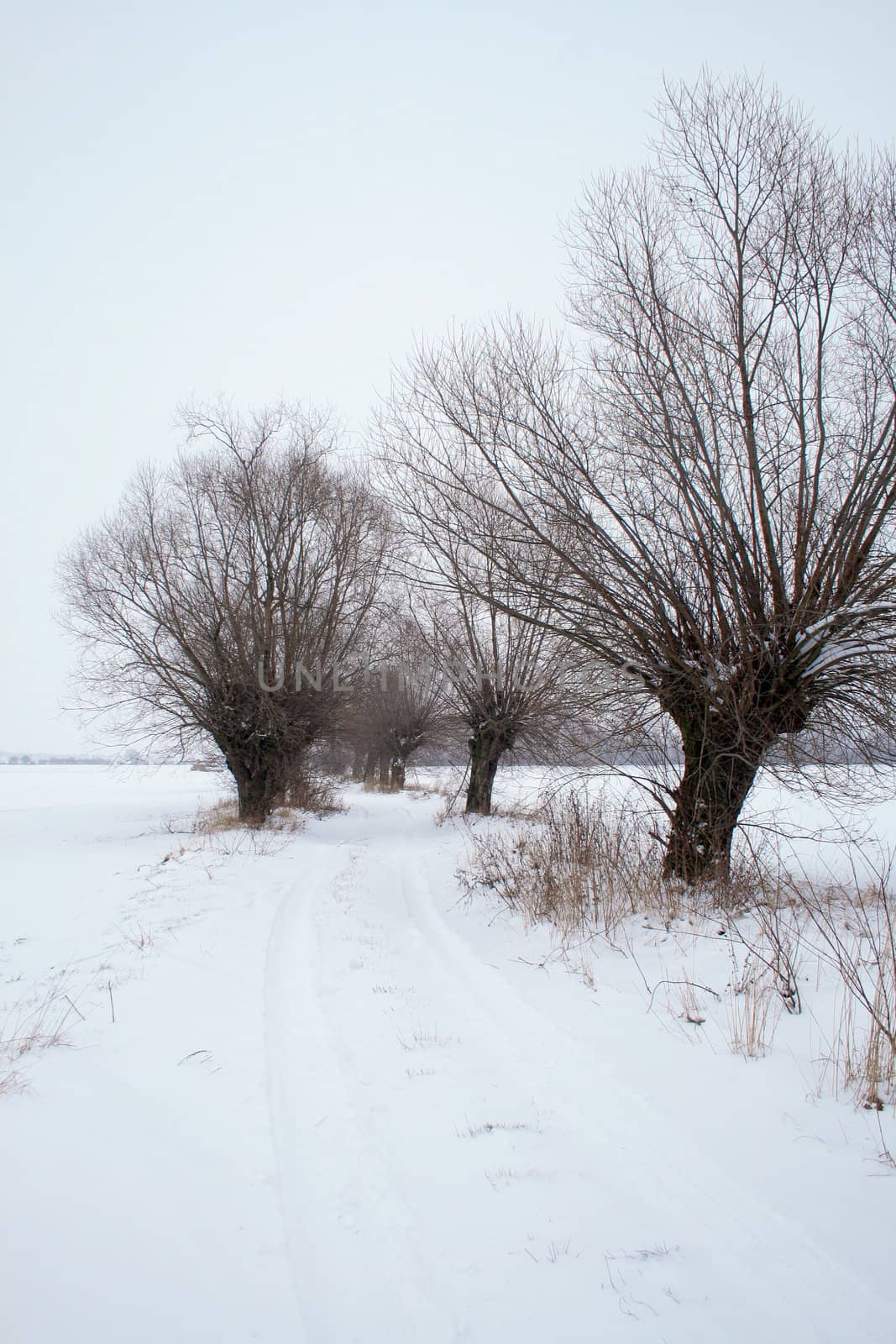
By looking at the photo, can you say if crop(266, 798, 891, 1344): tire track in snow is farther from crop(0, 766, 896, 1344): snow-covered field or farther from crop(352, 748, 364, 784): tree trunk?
crop(352, 748, 364, 784): tree trunk

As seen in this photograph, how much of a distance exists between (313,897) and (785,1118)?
20.1 ft

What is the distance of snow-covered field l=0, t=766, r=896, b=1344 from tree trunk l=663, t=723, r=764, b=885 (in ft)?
5.93

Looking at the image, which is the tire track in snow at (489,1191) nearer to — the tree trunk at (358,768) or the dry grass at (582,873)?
the dry grass at (582,873)

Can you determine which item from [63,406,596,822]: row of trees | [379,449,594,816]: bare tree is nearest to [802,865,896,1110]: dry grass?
[379,449,594,816]: bare tree

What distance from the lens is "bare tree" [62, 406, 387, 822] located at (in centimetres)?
1538

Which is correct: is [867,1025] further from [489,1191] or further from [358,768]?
[358,768]

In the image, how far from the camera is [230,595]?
1602 cm

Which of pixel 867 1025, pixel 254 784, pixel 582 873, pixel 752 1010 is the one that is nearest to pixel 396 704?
pixel 254 784

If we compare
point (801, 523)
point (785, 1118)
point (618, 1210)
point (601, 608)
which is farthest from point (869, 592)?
point (618, 1210)

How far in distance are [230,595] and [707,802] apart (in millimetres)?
12542

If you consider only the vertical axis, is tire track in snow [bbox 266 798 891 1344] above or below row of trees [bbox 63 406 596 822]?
below

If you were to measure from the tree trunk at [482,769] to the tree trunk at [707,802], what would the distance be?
10.9 meters

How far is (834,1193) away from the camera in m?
2.45

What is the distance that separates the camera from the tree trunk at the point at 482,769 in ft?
60.2
